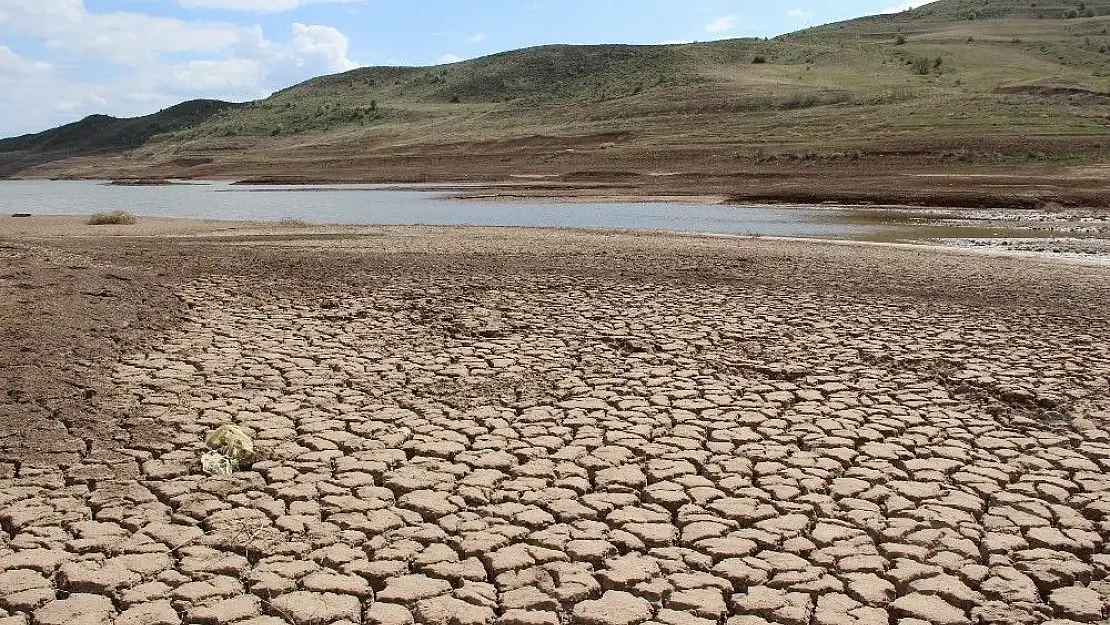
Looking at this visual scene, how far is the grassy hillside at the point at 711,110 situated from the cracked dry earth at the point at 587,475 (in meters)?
23.8

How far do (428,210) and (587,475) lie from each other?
70.7 ft

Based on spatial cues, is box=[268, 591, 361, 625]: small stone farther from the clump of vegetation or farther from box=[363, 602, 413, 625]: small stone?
the clump of vegetation

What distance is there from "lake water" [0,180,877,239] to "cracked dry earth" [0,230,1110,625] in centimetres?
1096

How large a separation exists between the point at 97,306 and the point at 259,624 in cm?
619

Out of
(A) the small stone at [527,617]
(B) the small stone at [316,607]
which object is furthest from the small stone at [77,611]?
(A) the small stone at [527,617]

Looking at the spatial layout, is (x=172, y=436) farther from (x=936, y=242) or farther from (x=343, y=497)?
(x=936, y=242)

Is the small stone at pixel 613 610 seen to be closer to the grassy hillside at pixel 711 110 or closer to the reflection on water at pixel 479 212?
the reflection on water at pixel 479 212

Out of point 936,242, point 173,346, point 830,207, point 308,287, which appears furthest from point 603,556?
point 830,207

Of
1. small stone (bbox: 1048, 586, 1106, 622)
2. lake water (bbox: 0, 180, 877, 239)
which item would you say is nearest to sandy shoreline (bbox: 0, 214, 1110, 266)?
lake water (bbox: 0, 180, 877, 239)

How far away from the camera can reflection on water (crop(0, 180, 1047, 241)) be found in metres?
19.4

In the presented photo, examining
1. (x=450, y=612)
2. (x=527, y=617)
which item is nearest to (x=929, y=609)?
(x=527, y=617)

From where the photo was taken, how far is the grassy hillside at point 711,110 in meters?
32.2

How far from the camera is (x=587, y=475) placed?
4.86 metres

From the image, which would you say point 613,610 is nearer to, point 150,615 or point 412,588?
point 412,588
